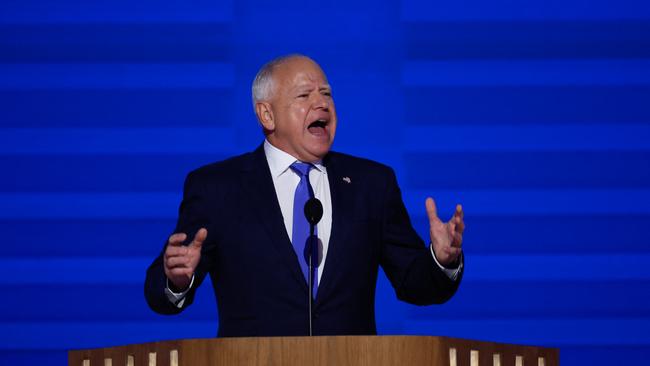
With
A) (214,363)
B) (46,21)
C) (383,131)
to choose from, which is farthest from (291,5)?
(214,363)

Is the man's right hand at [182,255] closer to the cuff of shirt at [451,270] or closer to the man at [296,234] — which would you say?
the man at [296,234]

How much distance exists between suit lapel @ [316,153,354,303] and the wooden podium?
1.97 feet

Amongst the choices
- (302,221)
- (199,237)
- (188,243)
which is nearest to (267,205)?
(302,221)

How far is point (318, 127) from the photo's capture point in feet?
9.25

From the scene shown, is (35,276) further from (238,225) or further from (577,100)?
(577,100)

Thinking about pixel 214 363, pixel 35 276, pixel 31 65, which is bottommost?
pixel 214 363

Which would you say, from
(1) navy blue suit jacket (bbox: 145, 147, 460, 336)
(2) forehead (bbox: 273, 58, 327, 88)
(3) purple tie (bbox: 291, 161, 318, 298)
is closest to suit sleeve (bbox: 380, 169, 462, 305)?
(1) navy blue suit jacket (bbox: 145, 147, 460, 336)

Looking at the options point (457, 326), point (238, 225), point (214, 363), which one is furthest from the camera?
point (457, 326)

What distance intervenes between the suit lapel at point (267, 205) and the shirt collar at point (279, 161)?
0.06ft

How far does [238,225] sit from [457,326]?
105cm

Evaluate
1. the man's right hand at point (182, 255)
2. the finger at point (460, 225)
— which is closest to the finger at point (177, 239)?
the man's right hand at point (182, 255)

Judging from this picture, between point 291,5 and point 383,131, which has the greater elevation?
point 291,5

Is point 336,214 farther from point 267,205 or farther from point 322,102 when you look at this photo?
point 322,102

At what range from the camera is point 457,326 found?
347 cm
